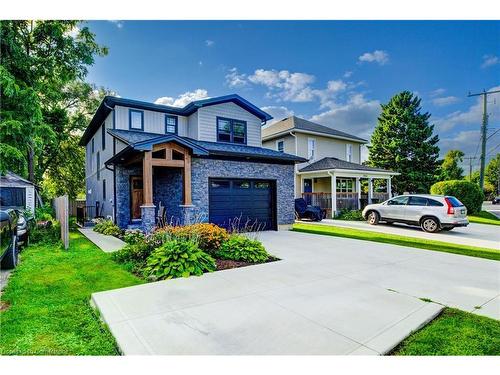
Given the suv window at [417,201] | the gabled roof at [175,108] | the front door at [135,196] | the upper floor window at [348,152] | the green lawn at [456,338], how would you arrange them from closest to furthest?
the green lawn at [456,338] → the front door at [135,196] → the suv window at [417,201] → the gabled roof at [175,108] → the upper floor window at [348,152]

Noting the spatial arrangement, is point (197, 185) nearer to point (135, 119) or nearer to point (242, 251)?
point (242, 251)

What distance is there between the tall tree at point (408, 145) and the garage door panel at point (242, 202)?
19169 mm

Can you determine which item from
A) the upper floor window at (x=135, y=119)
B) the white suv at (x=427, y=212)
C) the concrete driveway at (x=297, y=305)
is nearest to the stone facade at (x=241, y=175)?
the upper floor window at (x=135, y=119)

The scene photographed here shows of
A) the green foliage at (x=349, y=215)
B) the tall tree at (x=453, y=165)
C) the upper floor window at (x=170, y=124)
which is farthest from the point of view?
the tall tree at (x=453, y=165)

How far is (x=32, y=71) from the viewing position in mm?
11766

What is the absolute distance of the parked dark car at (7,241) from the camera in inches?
193

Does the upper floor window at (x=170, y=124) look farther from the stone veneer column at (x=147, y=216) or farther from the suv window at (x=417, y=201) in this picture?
the suv window at (x=417, y=201)

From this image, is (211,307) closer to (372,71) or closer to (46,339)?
(46,339)

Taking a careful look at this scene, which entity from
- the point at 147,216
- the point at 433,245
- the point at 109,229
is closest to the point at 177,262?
the point at 147,216

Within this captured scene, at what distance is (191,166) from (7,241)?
5.74 meters

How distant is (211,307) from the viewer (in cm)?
378

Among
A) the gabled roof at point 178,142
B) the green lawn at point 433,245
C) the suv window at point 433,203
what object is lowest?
the green lawn at point 433,245

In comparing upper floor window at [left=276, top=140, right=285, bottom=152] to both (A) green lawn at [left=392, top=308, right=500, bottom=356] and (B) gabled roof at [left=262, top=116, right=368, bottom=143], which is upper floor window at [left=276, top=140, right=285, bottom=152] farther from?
(A) green lawn at [left=392, top=308, right=500, bottom=356]
